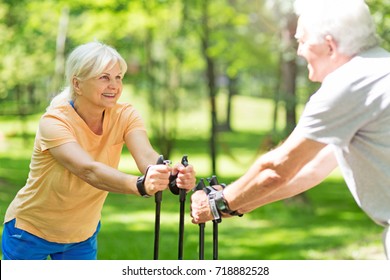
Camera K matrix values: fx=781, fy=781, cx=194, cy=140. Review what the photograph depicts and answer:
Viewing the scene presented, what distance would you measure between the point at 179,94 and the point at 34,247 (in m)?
12.4

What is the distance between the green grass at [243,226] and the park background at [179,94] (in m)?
0.02

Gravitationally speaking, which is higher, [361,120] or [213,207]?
[361,120]

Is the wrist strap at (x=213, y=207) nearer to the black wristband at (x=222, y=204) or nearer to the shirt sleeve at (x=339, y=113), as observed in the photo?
the black wristband at (x=222, y=204)

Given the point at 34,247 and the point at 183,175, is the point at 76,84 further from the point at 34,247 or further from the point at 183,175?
the point at 34,247

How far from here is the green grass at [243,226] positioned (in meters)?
7.45

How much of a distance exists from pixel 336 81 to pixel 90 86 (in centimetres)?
86

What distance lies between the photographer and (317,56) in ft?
7.10

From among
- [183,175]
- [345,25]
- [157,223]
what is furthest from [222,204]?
[345,25]

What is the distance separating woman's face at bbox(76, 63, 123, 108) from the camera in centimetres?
250

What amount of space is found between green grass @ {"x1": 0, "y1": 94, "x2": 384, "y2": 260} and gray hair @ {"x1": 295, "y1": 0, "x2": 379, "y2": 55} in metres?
3.28

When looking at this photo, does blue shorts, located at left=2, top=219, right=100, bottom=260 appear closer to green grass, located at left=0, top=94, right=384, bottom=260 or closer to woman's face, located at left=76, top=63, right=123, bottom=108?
woman's face, located at left=76, top=63, right=123, bottom=108

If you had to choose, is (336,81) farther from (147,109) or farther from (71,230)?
(147,109)

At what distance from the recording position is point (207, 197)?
2.44m
